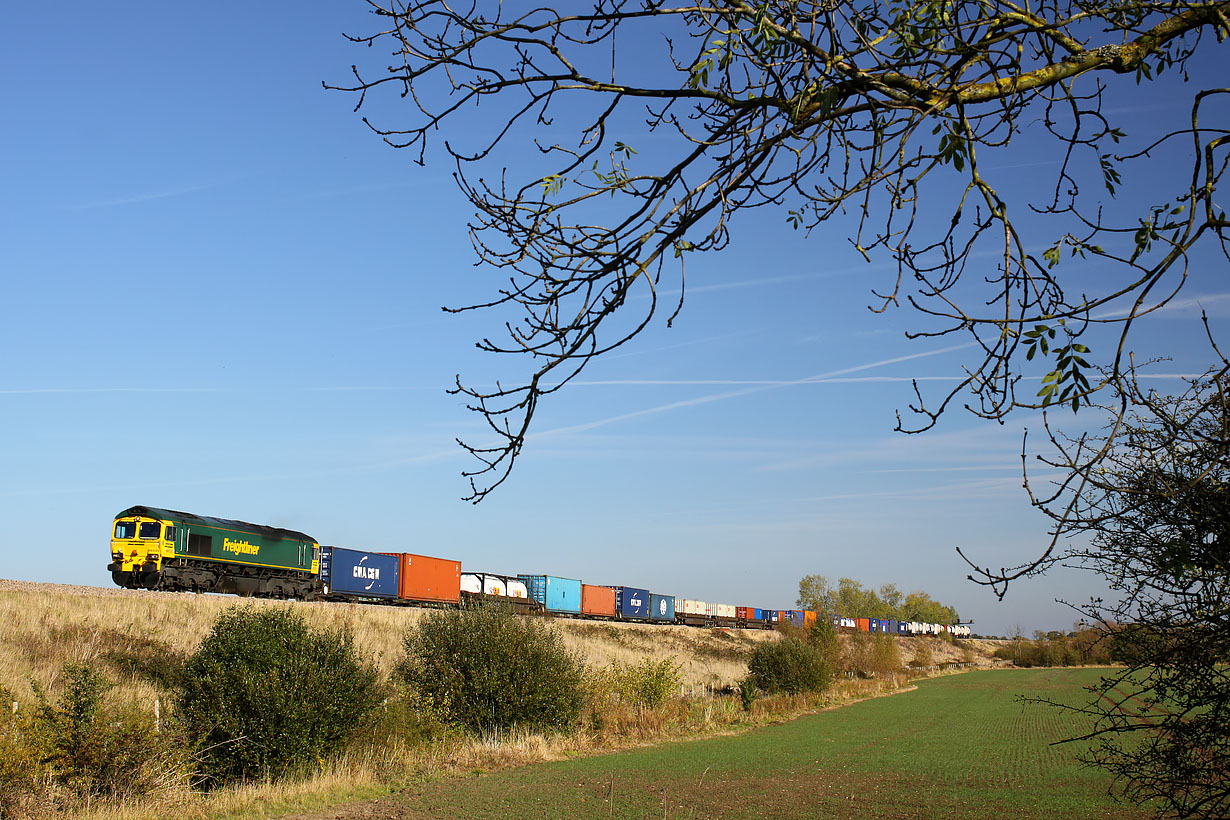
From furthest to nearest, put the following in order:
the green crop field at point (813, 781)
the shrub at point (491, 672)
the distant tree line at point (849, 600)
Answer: the distant tree line at point (849, 600), the shrub at point (491, 672), the green crop field at point (813, 781)

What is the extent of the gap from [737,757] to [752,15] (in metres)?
23.1

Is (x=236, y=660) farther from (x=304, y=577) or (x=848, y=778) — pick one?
(x=304, y=577)

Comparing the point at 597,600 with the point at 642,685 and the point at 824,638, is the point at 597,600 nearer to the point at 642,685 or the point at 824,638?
the point at 824,638

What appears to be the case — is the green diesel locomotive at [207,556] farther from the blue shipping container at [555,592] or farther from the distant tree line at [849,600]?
the distant tree line at [849,600]

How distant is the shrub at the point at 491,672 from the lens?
2259 centimetres

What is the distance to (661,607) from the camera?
6669 centimetres

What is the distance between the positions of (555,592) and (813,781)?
1363 inches

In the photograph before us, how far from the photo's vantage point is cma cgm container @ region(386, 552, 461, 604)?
42.4 meters

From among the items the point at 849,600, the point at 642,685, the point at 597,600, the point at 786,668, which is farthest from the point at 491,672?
the point at 849,600

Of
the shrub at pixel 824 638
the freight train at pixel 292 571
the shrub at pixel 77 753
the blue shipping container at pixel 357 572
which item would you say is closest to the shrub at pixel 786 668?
the shrub at pixel 824 638

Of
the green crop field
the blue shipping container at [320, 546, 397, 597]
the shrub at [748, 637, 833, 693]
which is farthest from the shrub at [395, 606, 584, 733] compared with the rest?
the shrub at [748, 637, 833, 693]

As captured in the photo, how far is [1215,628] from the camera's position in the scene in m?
4.97

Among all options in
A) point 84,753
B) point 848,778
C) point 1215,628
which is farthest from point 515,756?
point 1215,628

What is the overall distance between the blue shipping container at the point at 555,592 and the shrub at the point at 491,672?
89.7 feet
